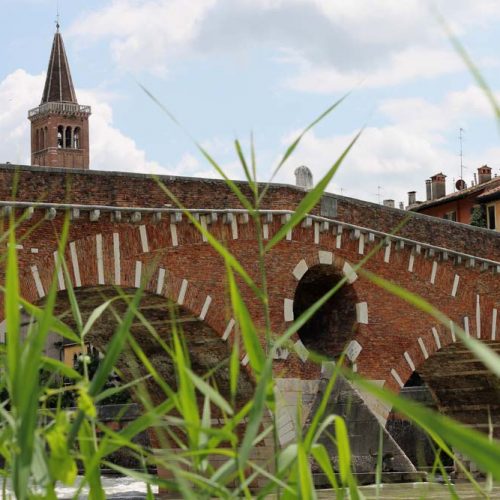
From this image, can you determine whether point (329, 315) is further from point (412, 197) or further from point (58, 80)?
point (58, 80)

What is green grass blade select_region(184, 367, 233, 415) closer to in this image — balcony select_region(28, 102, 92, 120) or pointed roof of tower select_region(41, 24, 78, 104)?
pointed roof of tower select_region(41, 24, 78, 104)

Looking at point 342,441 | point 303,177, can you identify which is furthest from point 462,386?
point 342,441

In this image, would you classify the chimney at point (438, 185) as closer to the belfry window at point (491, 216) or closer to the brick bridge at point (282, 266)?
the belfry window at point (491, 216)

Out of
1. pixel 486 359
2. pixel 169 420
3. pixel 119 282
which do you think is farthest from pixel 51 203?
pixel 486 359

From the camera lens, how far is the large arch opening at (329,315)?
61.1 feet

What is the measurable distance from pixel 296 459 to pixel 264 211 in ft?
46.2

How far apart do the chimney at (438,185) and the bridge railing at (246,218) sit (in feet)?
77.9

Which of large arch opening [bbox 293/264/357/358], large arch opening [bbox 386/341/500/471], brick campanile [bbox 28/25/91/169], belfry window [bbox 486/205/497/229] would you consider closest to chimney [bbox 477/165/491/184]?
belfry window [bbox 486/205/497/229]

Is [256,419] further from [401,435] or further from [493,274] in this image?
[401,435]

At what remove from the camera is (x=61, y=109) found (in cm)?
7812

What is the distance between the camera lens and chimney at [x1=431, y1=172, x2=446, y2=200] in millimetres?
44312

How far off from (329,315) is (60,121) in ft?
201

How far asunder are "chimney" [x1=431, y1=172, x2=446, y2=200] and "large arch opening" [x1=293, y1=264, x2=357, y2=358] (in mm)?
25425

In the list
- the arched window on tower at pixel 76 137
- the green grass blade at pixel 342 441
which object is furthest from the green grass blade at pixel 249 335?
the arched window on tower at pixel 76 137
